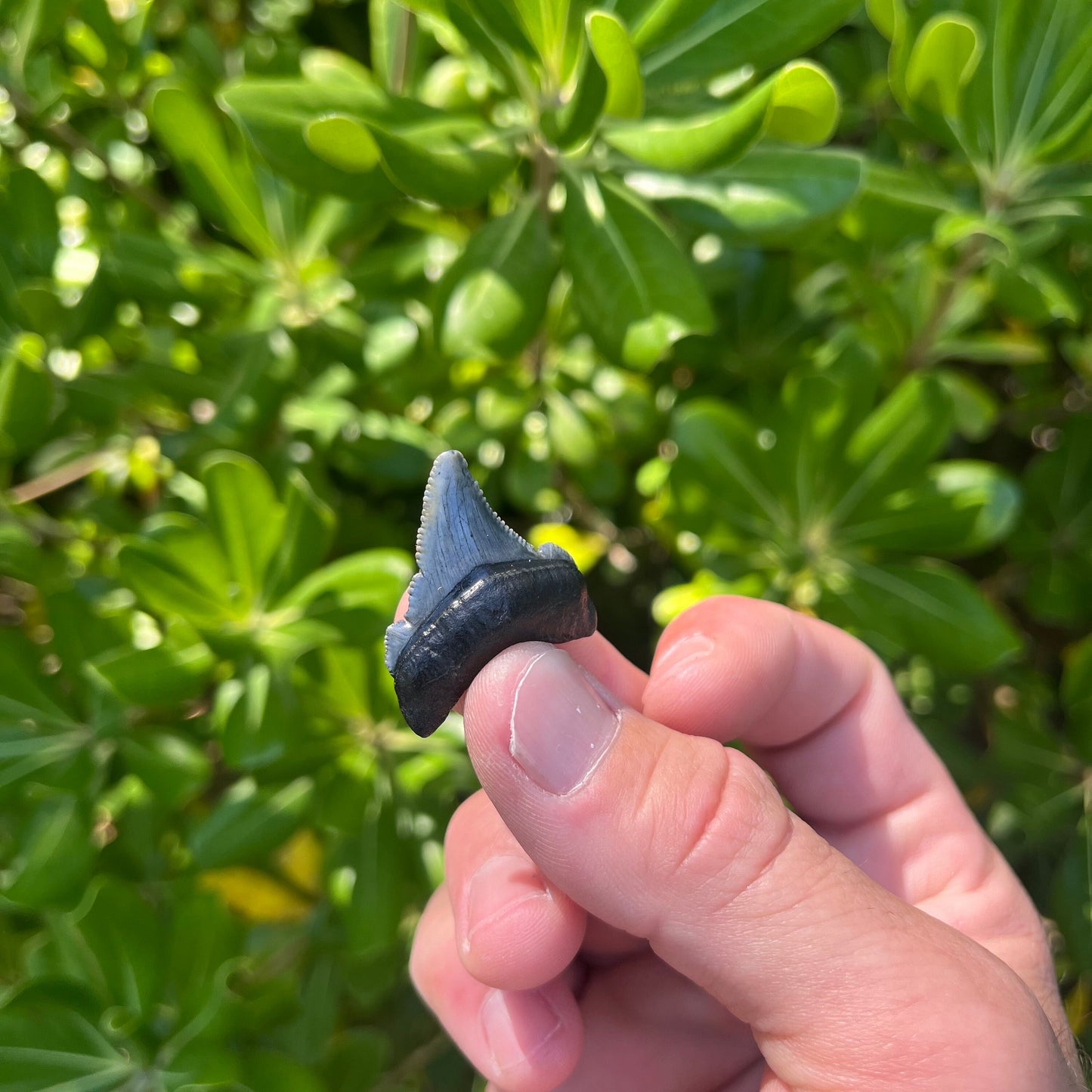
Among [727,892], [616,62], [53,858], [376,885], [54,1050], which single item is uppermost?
[616,62]

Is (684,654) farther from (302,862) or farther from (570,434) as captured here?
(302,862)

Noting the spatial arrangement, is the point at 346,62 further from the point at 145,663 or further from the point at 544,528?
the point at 145,663

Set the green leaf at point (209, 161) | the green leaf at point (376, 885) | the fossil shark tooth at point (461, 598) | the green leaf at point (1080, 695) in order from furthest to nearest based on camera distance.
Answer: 1. the green leaf at point (1080, 695)
2. the green leaf at point (376, 885)
3. the green leaf at point (209, 161)
4. the fossil shark tooth at point (461, 598)

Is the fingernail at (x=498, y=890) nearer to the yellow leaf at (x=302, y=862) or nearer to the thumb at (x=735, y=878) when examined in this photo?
the thumb at (x=735, y=878)

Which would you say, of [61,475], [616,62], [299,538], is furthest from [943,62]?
[61,475]

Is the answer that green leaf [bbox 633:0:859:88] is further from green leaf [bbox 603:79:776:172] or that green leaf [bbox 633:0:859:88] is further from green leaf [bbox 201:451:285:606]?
green leaf [bbox 201:451:285:606]

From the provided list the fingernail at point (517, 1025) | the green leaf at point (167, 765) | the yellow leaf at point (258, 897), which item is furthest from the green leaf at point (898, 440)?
the yellow leaf at point (258, 897)
